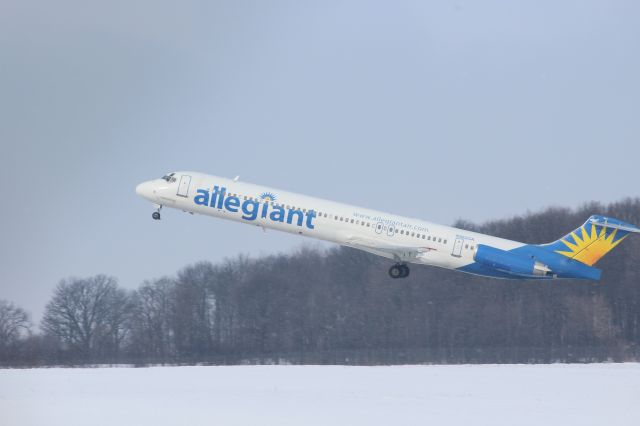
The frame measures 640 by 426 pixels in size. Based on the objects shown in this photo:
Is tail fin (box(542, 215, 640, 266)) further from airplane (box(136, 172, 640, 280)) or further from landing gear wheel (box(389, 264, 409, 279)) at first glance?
landing gear wheel (box(389, 264, 409, 279))

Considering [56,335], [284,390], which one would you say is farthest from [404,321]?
[284,390]

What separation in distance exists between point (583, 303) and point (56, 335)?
4471 centimetres

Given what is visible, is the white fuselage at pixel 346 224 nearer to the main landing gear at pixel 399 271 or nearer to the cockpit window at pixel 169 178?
the main landing gear at pixel 399 271

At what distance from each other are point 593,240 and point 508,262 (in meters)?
4.89

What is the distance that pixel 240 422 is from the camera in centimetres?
4269

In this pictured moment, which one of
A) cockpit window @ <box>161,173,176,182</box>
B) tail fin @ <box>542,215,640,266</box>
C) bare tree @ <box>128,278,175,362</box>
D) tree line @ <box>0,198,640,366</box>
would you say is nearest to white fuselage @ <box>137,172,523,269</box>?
cockpit window @ <box>161,173,176,182</box>

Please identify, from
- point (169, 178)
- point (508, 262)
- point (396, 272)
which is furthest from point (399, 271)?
point (169, 178)

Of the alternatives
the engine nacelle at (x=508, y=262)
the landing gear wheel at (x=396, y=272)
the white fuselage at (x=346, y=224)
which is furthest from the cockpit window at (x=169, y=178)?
the engine nacelle at (x=508, y=262)

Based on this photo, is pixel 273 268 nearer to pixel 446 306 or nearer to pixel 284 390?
pixel 446 306

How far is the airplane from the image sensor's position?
209 ft

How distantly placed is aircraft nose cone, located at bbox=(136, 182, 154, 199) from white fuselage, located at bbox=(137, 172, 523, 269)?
362 cm

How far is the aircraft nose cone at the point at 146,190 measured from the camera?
67375 mm

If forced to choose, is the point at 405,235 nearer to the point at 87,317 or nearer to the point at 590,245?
the point at 590,245

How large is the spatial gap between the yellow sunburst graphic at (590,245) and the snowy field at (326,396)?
20.4ft
